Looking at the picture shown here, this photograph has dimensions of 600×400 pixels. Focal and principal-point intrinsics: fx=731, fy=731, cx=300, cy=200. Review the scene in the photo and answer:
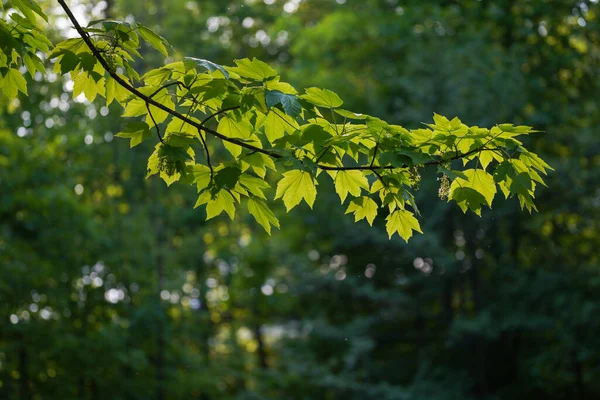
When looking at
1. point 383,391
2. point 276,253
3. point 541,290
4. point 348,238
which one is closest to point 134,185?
point 276,253

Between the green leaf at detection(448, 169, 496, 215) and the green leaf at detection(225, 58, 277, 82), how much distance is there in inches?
31.6

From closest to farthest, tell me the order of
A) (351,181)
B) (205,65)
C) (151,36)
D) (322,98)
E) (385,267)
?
(205,65) → (322,98) → (151,36) → (351,181) → (385,267)

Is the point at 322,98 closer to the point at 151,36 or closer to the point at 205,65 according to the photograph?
the point at 205,65

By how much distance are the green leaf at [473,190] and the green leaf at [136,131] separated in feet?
3.88

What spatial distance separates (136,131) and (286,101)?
641 millimetres

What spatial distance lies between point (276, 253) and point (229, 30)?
25.6 feet

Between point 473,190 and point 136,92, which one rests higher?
point 136,92

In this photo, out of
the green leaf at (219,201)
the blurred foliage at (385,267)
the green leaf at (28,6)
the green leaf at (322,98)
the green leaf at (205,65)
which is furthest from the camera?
the blurred foliage at (385,267)

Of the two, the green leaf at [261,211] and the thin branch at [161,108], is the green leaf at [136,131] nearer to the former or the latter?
the thin branch at [161,108]

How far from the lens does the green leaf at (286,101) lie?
2.47 metres

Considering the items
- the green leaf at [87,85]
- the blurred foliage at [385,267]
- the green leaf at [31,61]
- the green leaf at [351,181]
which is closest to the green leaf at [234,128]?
the green leaf at [351,181]

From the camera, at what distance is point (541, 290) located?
11.6 metres

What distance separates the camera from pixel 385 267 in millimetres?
12711

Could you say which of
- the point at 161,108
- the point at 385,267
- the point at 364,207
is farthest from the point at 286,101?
the point at 385,267
